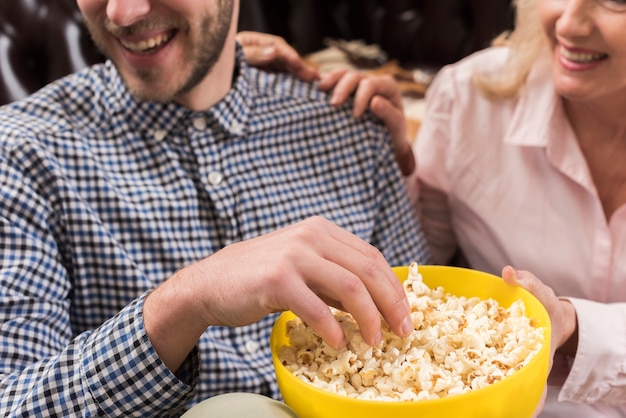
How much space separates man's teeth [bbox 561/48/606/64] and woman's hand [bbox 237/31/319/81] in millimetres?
553

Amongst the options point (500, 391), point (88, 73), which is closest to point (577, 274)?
point (500, 391)

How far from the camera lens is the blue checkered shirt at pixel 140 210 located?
1.08 meters

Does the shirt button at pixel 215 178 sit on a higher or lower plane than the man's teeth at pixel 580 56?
lower

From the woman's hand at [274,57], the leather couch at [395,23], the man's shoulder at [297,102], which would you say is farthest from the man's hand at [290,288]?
the leather couch at [395,23]

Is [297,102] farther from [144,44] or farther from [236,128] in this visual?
[144,44]

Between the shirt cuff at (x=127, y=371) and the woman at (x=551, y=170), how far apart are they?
615 millimetres

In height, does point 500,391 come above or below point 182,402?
above

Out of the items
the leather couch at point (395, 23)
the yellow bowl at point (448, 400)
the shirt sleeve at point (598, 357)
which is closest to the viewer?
the yellow bowl at point (448, 400)

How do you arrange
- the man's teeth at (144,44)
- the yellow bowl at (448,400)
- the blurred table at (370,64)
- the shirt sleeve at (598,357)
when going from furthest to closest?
the blurred table at (370,64), the man's teeth at (144,44), the shirt sleeve at (598,357), the yellow bowl at (448,400)

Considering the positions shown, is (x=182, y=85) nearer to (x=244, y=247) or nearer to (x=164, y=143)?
(x=164, y=143)

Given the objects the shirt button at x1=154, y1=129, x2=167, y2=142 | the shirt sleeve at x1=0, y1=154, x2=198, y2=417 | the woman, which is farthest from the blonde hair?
the shirt sleeve at x1=0, y1=154, x2=198, y2=417

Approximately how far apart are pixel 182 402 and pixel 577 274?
860 mm

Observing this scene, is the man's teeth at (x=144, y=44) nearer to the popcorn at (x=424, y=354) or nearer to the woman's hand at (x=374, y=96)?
the woman's hand at (x=374, y=96)

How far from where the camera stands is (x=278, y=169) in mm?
1570
